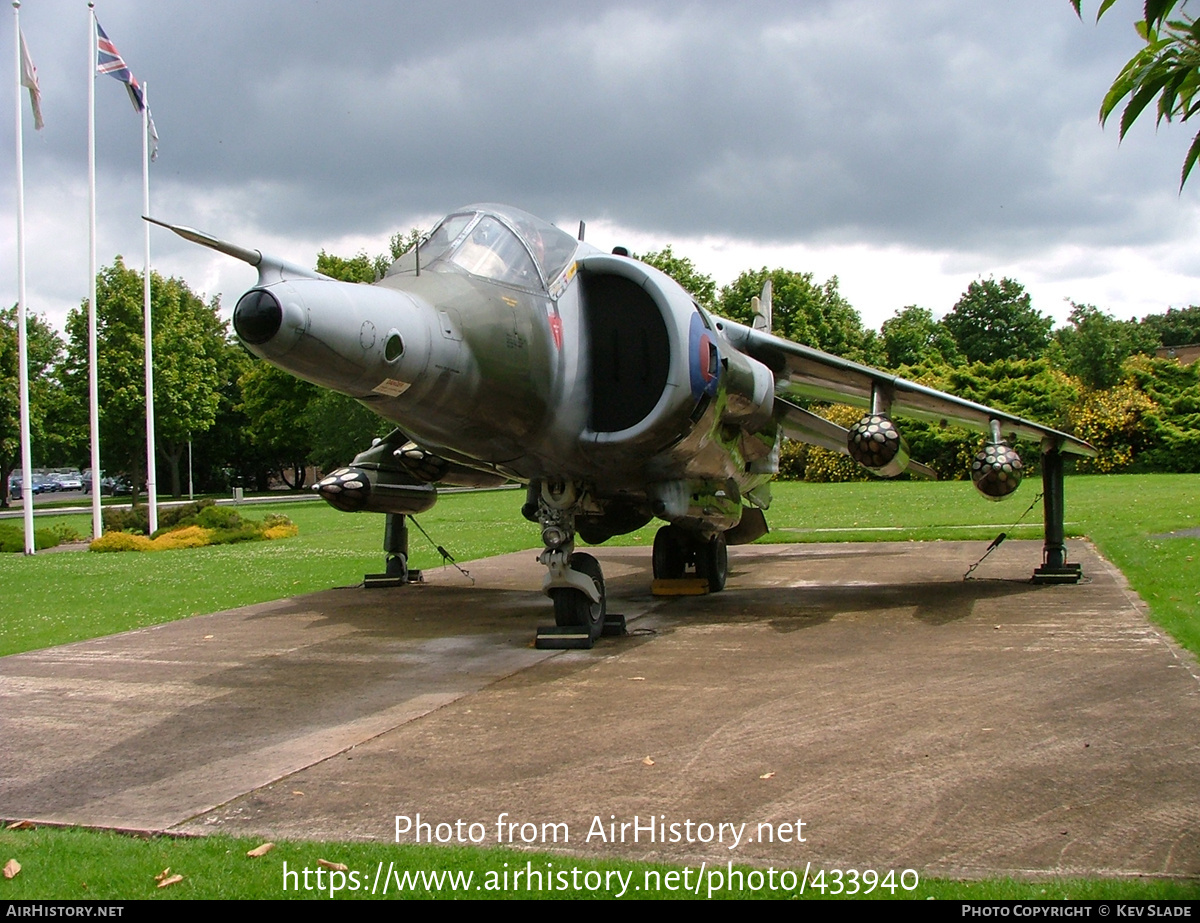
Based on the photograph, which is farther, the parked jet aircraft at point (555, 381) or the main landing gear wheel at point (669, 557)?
the main landing gear wheel at point (669, 557)

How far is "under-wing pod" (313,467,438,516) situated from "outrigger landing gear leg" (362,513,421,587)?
2362 millimetres

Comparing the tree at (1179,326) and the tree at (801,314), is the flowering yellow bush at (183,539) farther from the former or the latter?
the tree at (1179,326)

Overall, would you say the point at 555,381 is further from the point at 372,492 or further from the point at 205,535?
the point at 205,535

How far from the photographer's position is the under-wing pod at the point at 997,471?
11133mm

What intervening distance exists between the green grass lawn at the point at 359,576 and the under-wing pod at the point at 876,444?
2858 millimetres

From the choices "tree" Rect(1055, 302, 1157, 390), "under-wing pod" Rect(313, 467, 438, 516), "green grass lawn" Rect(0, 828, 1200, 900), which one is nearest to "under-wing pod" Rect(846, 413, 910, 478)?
"under-wing pod" Rect(313, 467, 438, 516)

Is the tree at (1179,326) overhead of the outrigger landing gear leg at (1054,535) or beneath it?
overhead

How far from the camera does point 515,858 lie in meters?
4.07

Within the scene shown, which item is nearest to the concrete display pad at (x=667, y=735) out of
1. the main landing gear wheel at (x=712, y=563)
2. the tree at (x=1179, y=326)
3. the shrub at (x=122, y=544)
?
the main landing gear wheel at (x=712, y=563)

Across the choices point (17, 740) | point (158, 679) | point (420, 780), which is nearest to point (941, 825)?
point (420, 780)

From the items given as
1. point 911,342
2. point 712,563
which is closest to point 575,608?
point 712,563

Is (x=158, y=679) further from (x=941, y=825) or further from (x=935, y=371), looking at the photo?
(x=935, y=371)

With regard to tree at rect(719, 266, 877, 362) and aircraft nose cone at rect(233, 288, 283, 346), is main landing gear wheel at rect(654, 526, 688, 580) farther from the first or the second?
tree at rect(719, 266, 877, 362)

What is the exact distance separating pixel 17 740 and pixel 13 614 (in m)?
6.79
